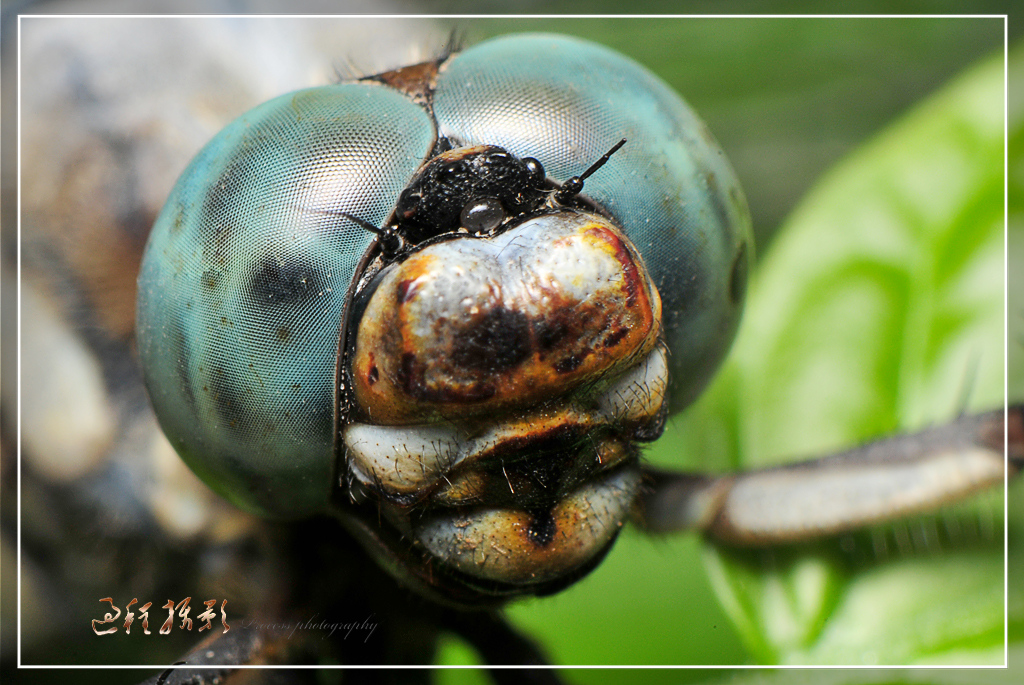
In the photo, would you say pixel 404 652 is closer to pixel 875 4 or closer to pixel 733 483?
pixel 733 483

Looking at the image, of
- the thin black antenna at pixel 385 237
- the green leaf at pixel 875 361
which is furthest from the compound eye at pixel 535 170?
the green leaf at pixel 875 361

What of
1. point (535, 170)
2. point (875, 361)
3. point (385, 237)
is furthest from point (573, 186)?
point (875, 361)

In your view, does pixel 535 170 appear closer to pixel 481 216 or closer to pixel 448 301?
pixel 481 216

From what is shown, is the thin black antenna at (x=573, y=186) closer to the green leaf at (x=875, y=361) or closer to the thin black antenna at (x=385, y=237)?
the thin black antenna at (x=385, y=237)

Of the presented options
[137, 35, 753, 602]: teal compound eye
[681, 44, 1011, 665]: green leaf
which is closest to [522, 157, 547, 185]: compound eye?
[137, 35, 753, 602]: teal compound eye

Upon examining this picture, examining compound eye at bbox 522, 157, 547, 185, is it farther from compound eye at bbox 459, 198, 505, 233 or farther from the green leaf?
the green leaf

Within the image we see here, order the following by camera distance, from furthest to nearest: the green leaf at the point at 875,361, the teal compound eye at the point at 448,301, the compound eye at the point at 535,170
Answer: the green leaf at the point at 875,361
the compound eye at the point at 535,170
the teal compound eye at the point at 448,301
